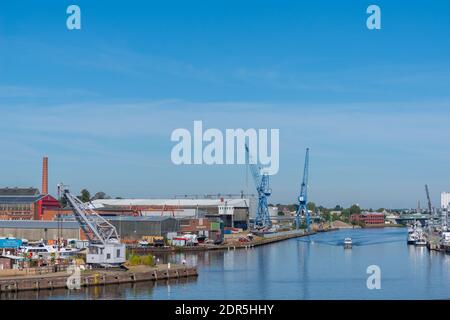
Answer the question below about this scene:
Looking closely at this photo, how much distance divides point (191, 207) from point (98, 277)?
48.0ft

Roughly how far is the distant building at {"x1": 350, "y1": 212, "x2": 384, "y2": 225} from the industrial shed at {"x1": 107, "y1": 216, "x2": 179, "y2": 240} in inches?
1004

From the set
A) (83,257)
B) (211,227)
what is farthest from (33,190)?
(83,257)

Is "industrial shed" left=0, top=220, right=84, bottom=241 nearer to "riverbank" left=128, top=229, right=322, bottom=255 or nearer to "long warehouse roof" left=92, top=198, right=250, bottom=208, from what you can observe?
"riverbank" left=128, top=229, right=322, bottom=255

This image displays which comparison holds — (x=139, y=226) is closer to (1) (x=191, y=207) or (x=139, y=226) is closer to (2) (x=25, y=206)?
(2) (x=25, y=206)

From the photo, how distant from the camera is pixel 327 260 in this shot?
43.8ft

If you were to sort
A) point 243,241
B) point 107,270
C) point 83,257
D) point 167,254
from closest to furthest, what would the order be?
point 107,270
point 83,257
point 167,254
point 243,241

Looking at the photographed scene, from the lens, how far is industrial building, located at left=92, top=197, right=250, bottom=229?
2198cm

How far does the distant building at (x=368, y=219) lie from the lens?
4144cm

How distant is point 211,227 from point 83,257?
8.90 meters

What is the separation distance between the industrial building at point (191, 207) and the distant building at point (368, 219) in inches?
704

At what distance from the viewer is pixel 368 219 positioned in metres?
41.8

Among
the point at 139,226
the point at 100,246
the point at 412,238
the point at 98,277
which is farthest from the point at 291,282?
the point at 412,238

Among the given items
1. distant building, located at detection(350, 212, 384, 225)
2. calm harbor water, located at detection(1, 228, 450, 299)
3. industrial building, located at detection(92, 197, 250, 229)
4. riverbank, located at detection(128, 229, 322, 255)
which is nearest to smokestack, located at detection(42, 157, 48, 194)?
industrial building, located at detection(92, 197, 250, 229)

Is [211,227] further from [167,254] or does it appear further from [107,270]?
[107,270]
